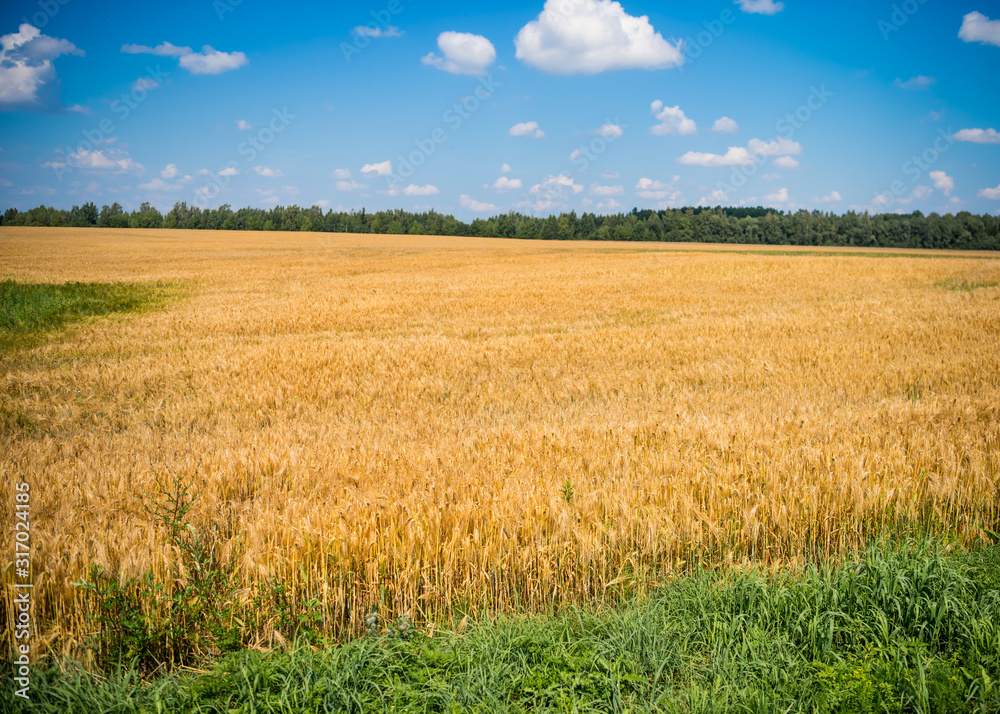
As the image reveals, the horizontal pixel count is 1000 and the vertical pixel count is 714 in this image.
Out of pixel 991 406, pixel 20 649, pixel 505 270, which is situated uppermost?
pixel 505 270

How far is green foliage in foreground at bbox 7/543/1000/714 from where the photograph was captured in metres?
2.69

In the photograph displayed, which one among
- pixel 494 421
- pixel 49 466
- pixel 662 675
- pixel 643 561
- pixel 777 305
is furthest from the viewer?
pixel 777 305

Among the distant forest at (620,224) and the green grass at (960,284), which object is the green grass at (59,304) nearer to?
the green grass at (960,284)

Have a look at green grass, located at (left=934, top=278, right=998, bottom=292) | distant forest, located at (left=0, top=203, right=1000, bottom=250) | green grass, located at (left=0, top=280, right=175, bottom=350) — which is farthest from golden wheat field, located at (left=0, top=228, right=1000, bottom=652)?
distant forest, located at (left=0, top=203, right=1000, bottom=250)

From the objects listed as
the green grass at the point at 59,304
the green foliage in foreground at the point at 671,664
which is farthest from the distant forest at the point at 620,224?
the green foliage in foreground at the point at 671,664

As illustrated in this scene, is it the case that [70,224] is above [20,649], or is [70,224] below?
above

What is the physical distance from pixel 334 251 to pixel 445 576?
62.8m

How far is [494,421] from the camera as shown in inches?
312

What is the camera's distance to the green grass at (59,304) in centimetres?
1623

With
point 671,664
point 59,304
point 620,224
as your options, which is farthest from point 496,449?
point 620,224

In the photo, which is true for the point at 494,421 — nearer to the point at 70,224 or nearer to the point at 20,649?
the point at 20,649

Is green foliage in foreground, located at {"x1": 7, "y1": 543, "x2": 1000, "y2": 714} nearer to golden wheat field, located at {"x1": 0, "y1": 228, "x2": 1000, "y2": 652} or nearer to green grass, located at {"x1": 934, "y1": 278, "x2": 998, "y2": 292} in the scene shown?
golden wheat field, located at {"x1": 0, "y1": 228, "x2": 1000, "y2": 652}

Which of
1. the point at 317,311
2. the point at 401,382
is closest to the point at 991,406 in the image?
the point at 401,382

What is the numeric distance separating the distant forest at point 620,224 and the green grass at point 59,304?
98.7 metres
